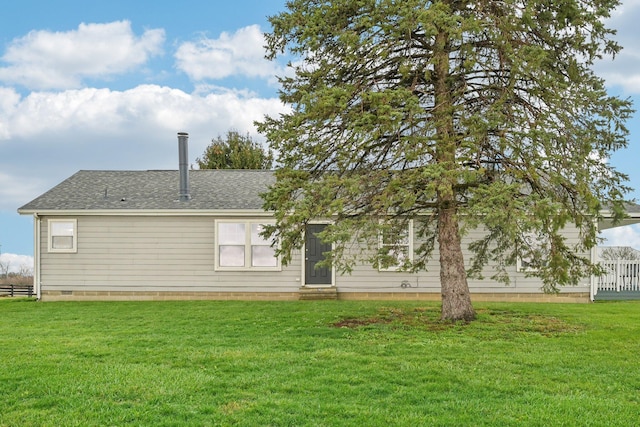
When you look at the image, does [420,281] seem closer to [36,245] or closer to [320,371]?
[320,371]

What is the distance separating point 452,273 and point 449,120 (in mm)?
2918

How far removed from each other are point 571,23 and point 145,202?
12.1 metres

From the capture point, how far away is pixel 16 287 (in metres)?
23.4

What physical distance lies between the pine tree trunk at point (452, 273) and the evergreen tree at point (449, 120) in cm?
2

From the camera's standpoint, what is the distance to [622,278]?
16.7 meters

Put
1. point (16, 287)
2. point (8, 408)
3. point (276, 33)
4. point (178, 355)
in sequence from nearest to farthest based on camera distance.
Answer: point (8, 408), point (178, 355), point (276, 33), point (16, 287)

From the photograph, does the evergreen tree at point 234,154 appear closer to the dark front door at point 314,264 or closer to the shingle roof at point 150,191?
the shingle roof at point 150,191

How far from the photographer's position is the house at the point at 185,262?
1534 centimetres

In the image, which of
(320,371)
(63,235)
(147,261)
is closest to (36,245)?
(63,235)

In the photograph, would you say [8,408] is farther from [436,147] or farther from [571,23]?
[571,23]

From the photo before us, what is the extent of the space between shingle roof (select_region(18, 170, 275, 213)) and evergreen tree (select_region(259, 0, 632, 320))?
498 cm

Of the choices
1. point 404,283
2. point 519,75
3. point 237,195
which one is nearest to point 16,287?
point 237,195

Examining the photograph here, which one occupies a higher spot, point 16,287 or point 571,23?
point 571,23

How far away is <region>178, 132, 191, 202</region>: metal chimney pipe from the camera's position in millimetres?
16156
